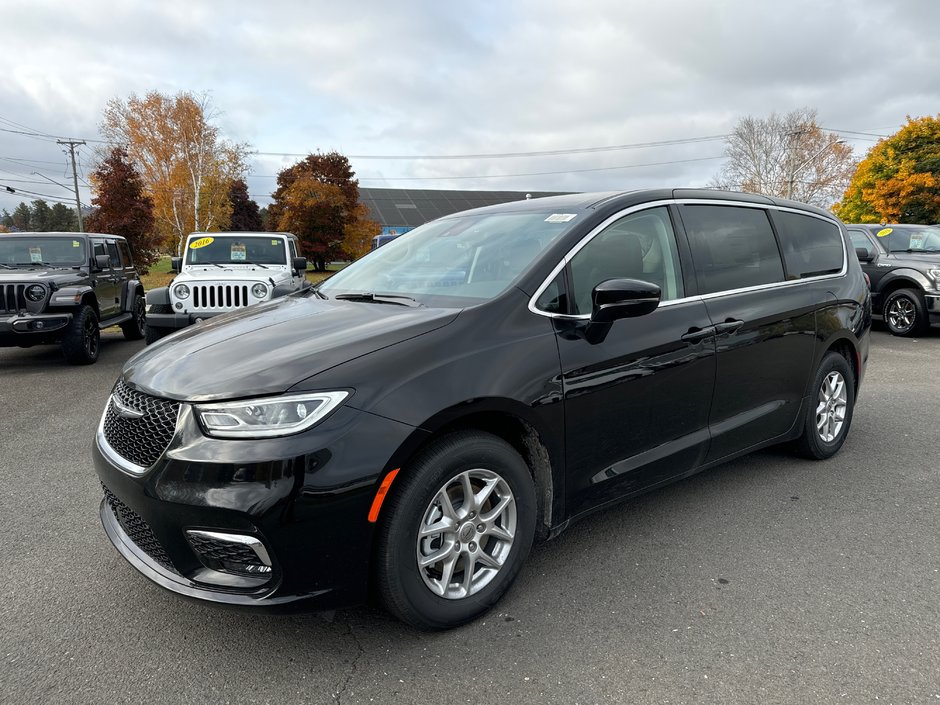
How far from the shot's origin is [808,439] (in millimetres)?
4254

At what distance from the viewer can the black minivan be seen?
7.25 feet

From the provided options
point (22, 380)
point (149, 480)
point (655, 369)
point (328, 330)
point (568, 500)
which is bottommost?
point (22, 380)

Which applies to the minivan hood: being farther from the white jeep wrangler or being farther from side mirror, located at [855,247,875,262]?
side mirror, located at [855,247,875,262]

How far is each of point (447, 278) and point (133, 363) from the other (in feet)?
4.87

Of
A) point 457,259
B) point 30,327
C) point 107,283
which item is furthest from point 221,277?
point 457,259

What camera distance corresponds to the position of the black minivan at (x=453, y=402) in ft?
7.25

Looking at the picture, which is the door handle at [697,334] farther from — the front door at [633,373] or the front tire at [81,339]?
the front tire at [81,339]

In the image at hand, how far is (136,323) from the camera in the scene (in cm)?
1096

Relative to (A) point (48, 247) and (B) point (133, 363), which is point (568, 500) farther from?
(A) point (48, 247)

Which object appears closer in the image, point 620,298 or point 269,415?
point 269,415

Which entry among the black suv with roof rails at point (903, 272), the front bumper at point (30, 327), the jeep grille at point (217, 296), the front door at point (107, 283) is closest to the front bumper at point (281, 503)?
the front bumper at point (30, 327)

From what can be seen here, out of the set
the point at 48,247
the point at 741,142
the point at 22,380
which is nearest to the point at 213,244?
the point at 48,247

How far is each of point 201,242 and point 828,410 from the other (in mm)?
9412

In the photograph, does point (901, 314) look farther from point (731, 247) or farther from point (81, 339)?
point (81, 339)
